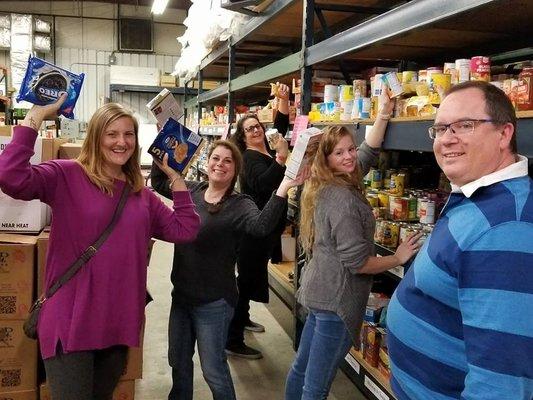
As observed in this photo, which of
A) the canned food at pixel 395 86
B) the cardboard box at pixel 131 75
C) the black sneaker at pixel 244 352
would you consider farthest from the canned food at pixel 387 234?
the cardboard box at pixel 131 75

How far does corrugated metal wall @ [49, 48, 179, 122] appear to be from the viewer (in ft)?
38.8

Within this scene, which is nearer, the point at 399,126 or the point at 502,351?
the point at 502,351

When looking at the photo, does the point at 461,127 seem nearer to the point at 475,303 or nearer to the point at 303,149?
the point at 475,303

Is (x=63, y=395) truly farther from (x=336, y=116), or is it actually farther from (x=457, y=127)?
(x=336, y=116)

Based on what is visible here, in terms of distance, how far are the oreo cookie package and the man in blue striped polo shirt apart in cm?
135

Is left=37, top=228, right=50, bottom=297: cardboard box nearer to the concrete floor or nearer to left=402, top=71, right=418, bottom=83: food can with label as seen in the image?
the concrete floor

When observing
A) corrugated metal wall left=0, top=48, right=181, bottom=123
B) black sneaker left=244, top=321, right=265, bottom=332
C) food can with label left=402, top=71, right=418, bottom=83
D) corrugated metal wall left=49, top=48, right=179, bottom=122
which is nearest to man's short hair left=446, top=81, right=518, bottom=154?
food can with label left=402, top=71, right=418, bottom=83

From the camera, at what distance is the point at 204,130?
6699 mm

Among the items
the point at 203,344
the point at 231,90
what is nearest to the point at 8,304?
the point at 203,344

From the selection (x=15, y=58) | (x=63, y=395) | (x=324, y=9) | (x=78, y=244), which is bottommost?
(x=63, y=395)

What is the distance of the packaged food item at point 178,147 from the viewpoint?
2096 mm

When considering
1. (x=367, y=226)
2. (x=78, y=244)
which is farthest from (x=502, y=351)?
(x=78, y=244)

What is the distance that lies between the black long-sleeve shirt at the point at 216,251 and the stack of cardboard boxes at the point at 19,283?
0.66 meters

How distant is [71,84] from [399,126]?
135 centimetres
